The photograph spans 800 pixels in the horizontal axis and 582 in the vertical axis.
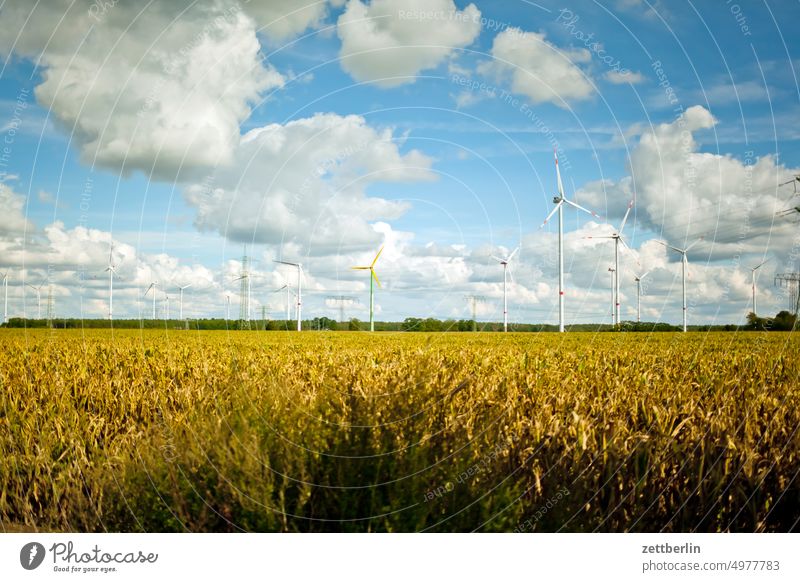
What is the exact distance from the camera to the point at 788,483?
3.35m

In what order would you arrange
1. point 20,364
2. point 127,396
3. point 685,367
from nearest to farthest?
point 127,396, point 685,367, point 20,364

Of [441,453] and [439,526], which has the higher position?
[441,453]

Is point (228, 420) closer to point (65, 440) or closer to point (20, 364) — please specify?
point (65, 440)

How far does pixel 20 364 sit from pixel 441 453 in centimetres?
794

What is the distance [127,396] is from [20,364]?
383 centimetres
